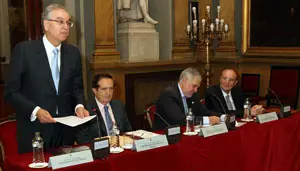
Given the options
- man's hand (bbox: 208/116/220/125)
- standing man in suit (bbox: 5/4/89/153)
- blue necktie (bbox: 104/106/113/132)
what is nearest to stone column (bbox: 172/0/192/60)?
man's hand (bbox: 208/116/220/125)

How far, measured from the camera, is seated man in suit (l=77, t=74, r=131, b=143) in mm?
3062

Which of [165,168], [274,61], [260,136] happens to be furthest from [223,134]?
[274,61]

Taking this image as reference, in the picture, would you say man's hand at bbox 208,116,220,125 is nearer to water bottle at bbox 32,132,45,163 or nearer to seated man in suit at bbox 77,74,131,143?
seated man in suit at bbox 77,74,131,143

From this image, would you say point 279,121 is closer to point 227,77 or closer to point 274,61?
point 227,77

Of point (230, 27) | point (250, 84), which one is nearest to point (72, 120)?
point (250, 84)

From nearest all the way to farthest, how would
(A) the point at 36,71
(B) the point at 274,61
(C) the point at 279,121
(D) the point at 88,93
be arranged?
(A) the point at 36,71 < (C) the point at 279,121 < (D) the point at 88,93 < (B) the point at 274,61

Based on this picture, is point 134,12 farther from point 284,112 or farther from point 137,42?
point 284,112

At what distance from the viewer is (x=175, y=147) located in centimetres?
273

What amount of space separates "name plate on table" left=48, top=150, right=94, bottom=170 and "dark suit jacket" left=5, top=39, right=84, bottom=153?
1.40ft

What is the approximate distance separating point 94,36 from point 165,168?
3.88m

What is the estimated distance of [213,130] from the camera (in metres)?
3.01

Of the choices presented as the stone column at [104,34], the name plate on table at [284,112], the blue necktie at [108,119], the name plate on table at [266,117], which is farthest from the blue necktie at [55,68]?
the stone column at [104,34]

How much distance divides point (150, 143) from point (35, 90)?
0.77 m

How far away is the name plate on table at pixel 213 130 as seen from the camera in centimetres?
294
